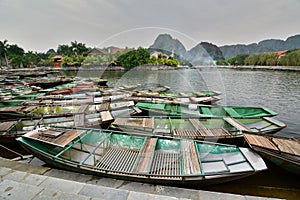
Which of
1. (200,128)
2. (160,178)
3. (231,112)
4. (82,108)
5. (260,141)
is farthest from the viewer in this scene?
(82,108)

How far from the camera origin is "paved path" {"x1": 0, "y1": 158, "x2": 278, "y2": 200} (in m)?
2.58

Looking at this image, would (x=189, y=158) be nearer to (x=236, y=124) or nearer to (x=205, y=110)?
(x=236, y=124)

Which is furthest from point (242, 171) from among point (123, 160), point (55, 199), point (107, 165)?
point (55, 199)

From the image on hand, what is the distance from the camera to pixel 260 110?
819cm

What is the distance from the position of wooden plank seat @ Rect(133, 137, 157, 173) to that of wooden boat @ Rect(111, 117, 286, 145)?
911mm

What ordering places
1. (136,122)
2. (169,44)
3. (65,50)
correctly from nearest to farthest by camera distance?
(136,122), (169,44), (65,50)

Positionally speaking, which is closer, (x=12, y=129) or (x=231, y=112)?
(x=12, y=129)

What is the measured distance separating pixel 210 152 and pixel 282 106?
12338 millimetres

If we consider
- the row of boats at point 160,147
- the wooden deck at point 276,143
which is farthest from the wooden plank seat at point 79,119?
the wooden deck at point 276,143

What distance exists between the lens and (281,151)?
14.1ft

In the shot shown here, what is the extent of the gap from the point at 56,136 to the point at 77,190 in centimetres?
239

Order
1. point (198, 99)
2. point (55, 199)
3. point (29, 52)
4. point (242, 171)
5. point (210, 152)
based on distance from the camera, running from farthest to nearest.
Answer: point (29, 52)
point (198, 99)
point (210, 152)
point (242, 171)
point (55, 199)

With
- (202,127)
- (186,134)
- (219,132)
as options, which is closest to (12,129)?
(186,134)

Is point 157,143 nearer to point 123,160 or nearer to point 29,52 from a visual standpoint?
point 123,160
